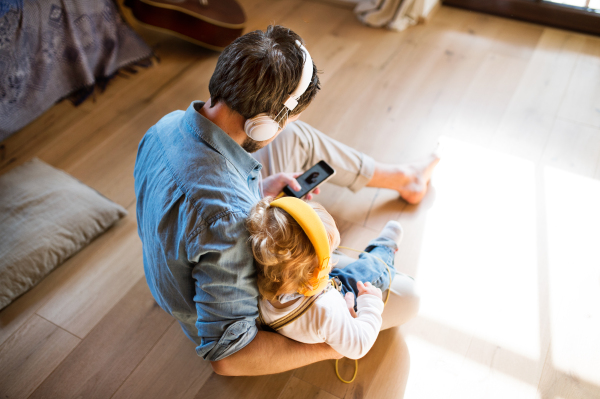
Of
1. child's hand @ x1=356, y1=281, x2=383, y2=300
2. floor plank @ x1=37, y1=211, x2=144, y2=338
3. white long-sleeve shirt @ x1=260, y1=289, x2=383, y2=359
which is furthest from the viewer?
floor plank @ x1=37, y1=211, x2=144, y2=338

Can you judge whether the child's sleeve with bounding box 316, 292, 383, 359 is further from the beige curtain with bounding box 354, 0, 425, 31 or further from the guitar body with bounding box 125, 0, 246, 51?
the beige curtain with bounding box 354, 0, 425, 31

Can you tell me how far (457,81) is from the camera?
2062 millimetres

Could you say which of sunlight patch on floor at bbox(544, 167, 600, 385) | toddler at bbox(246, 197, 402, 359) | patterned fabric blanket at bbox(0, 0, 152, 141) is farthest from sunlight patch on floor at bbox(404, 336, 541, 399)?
patterned fabric blanket at bbox(0, 0, 152, 141)

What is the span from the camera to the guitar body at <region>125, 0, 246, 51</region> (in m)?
2.16

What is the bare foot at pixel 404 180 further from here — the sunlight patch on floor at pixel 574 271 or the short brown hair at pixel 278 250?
the short brown hair at pixel 278 250

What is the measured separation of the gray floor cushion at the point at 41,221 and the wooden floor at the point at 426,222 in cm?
5

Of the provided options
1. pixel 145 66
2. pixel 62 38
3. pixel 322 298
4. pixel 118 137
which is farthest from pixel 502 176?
pixel 62 38

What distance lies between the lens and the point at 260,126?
894 mm

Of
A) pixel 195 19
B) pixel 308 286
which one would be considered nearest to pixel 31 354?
pixel 308 286

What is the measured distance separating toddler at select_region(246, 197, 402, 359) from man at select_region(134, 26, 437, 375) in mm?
37

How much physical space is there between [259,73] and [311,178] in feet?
1.55

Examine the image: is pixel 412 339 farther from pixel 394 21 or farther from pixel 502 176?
pixel 394 21

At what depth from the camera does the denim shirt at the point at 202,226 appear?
A: 0.82 meters

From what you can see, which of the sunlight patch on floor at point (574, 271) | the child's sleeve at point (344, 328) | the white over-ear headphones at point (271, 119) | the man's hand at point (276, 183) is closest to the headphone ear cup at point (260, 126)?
the white over-ear headphones at point (271, 119)
